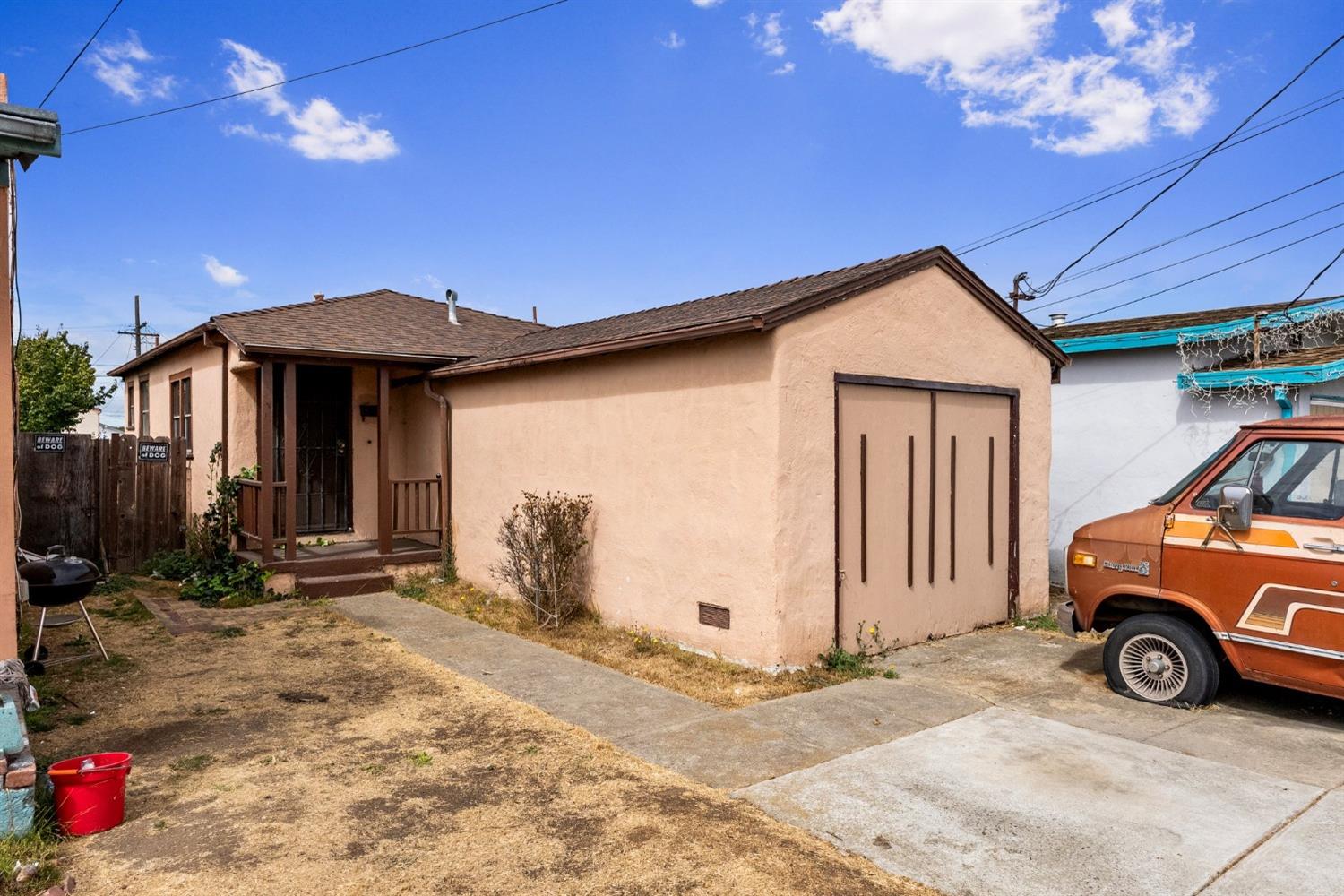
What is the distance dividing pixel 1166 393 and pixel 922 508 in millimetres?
4195

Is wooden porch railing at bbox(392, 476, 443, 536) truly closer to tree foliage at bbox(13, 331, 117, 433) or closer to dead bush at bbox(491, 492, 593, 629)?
dead bush at bbox(491, 492, 593, 629)

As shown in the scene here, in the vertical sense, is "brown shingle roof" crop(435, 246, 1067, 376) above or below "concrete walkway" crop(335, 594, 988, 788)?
above

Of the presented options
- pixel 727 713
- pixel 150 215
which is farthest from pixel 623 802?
pixel 150 215

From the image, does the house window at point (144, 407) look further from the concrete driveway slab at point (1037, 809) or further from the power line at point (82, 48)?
the concrete driveway slab at point (1037, 809)

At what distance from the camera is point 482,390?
10023 mm

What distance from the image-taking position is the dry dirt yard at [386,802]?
10.7 ft

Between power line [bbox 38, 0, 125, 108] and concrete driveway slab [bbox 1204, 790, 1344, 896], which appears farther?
power line [bbox 38, 0, 125, 108]

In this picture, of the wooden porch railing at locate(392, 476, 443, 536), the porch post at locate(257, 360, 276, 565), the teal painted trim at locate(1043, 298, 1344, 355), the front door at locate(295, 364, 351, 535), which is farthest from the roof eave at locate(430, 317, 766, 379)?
the teal painted trim at locate(1043, 298, 1344, 355)

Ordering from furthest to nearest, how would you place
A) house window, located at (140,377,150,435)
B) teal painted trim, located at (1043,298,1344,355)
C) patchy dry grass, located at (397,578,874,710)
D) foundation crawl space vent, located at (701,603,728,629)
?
house window, located at (140,377,150,435) < teal painted trim, located at (1043,298,1344,355) < foundation crawl space vent, located at (701,603,728,629) < patchy dry grass, located at (397,578,874,710)

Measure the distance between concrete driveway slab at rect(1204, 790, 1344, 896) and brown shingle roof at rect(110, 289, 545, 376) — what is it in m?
9.35

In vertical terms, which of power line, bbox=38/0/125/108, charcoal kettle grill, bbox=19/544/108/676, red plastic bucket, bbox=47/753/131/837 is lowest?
red plastic bucket, bbox=47/753/131/837

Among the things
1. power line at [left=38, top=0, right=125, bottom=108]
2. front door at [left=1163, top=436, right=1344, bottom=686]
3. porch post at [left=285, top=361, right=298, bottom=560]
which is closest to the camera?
front door at [left=1163, top=436, right=1344, bottom=686]

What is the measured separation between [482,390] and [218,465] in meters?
3.84

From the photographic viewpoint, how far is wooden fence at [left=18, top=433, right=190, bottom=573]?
35.7 feet
